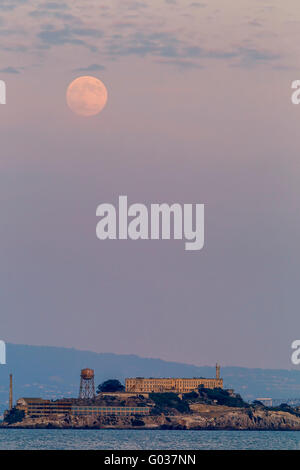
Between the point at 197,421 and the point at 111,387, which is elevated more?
the point at 111,387

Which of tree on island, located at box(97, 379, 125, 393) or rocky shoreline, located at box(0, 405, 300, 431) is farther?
tree on island, located at box(97, 379, 125, 393)

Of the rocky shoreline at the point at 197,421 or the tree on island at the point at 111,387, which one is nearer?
the rocky shoreline at the point at 197,421

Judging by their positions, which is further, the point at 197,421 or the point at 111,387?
the point at 111,387

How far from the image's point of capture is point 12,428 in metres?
142

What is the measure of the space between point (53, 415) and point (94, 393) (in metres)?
6.93

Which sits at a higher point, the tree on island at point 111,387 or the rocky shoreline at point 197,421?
the tree on island at point 111,387

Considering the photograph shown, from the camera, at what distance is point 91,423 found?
458 ft

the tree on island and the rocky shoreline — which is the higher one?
the tree on island
